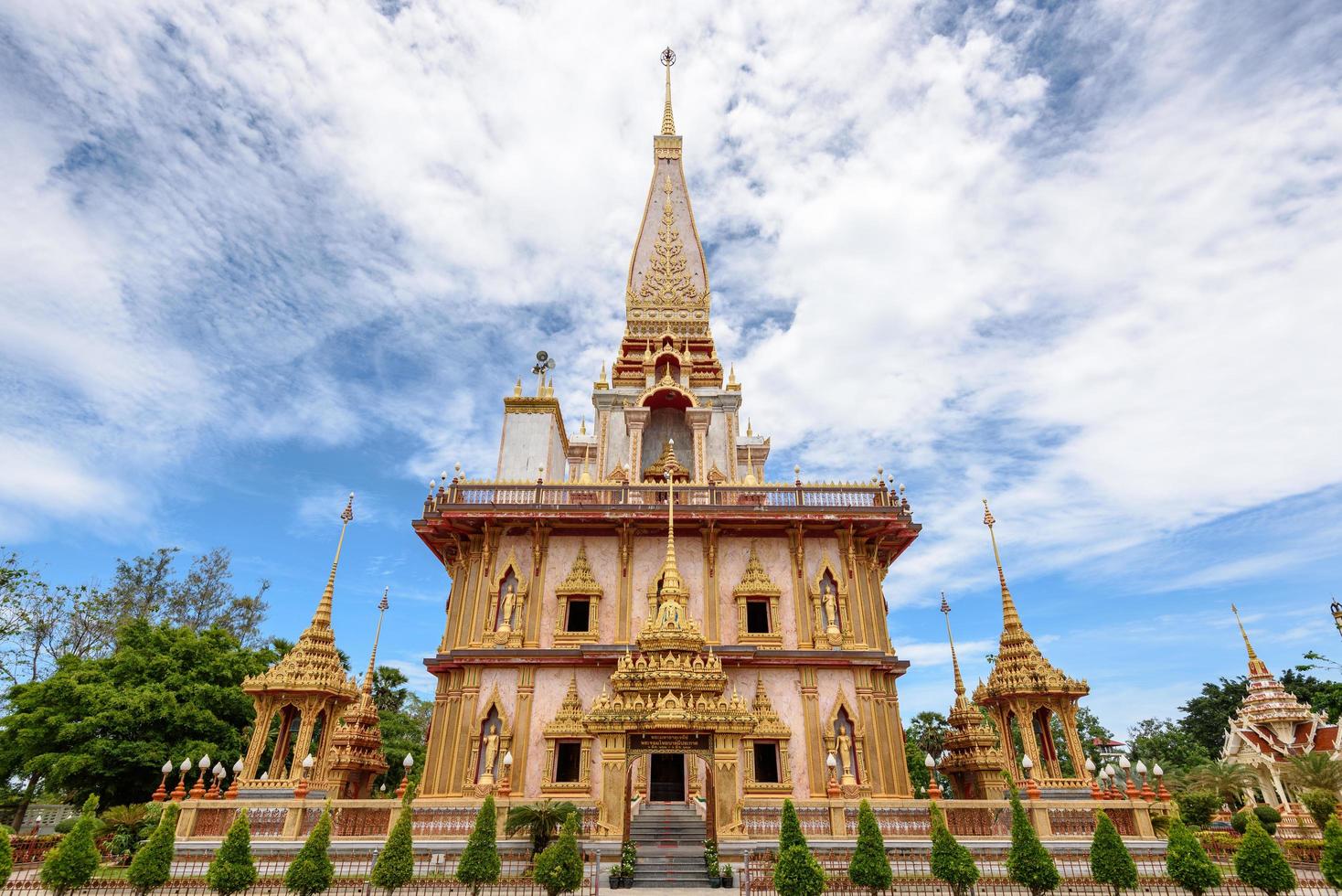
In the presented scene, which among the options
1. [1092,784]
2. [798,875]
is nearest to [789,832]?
[798,875]

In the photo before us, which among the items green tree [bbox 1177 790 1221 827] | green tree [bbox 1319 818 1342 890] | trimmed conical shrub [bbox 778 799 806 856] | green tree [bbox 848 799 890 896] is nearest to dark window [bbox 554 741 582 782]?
trimmed conical shrub [bbox 778 799 806 856]

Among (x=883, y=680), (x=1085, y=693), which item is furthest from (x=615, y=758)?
(x=1085, y=693)

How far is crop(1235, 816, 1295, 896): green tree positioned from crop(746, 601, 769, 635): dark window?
1116 cm

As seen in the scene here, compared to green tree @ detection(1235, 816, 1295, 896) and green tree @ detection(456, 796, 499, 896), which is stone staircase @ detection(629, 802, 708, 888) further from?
green tree @ detection(1235, 816, 1295, 896)

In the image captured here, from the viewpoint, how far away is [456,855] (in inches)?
567

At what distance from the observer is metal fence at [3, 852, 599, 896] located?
1251 centimetres

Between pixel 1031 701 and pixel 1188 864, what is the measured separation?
312 inches

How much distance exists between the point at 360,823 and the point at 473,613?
20.8 feet

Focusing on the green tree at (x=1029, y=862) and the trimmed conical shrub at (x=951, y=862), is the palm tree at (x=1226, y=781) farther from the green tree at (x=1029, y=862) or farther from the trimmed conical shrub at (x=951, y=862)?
the trimmed conical shrub at (x=951, y=862)

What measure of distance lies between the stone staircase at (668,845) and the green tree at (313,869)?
5575mm

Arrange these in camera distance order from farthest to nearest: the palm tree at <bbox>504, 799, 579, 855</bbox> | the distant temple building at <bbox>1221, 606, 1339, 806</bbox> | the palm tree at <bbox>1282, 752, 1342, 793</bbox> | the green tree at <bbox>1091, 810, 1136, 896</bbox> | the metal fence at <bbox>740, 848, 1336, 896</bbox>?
the distant temple building at <bbox>1221, 606, 1339, 806</bbox> → the palm tree at <bbox>1282, 752, 1342, 793</bbox> → the palm tree at <bbox>504, 799, 579, 855</bbox> → the metal fence at <bbox>740, 848, 1336, 896</bbox> → the green tree at <bbox>1091, 810, 1136, 896</bbox>

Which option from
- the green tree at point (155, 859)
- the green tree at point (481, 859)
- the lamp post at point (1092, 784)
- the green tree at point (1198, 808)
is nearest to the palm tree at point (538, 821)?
the green tree at point (481, 859)

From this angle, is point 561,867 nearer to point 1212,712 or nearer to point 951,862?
point 951,862

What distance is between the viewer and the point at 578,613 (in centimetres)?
2112
